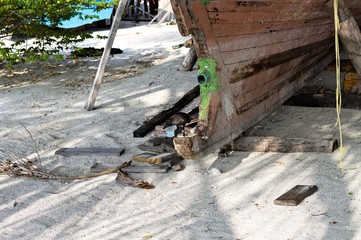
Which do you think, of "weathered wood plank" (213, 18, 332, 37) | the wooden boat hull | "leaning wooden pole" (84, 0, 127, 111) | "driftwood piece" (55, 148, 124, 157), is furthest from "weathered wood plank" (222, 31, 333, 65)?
"leaning wooden pole" (84, 0, 127, 111)

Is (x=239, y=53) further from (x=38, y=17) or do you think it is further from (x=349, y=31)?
(x=38, y=17)

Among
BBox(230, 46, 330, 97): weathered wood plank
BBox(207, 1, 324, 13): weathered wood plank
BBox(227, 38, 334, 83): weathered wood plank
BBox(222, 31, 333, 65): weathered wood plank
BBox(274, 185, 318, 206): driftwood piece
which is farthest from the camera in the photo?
BBox(230, 46, 330, 97): weathered wood plank

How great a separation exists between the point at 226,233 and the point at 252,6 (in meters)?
2.13

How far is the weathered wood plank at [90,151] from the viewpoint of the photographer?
22.3ft

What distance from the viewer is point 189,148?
5484 millimetres

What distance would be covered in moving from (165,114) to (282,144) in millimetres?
2003

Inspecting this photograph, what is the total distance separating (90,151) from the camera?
22.6ft

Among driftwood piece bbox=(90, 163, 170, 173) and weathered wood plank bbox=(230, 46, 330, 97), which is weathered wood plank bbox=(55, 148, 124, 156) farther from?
weathered wood plank bbox=(230, 46, 330, 97)

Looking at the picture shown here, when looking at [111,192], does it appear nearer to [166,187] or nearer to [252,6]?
[166,187]

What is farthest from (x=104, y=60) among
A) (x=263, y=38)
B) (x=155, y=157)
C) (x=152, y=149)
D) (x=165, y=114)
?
(x=263, y=38)

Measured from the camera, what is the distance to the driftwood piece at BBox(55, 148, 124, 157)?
6.80 m

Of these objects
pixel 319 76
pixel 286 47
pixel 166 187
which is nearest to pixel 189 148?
pixel 166 187

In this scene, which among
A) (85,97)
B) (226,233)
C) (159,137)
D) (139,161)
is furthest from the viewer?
(85,97)

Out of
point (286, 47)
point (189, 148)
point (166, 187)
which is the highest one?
point (286, 47)
